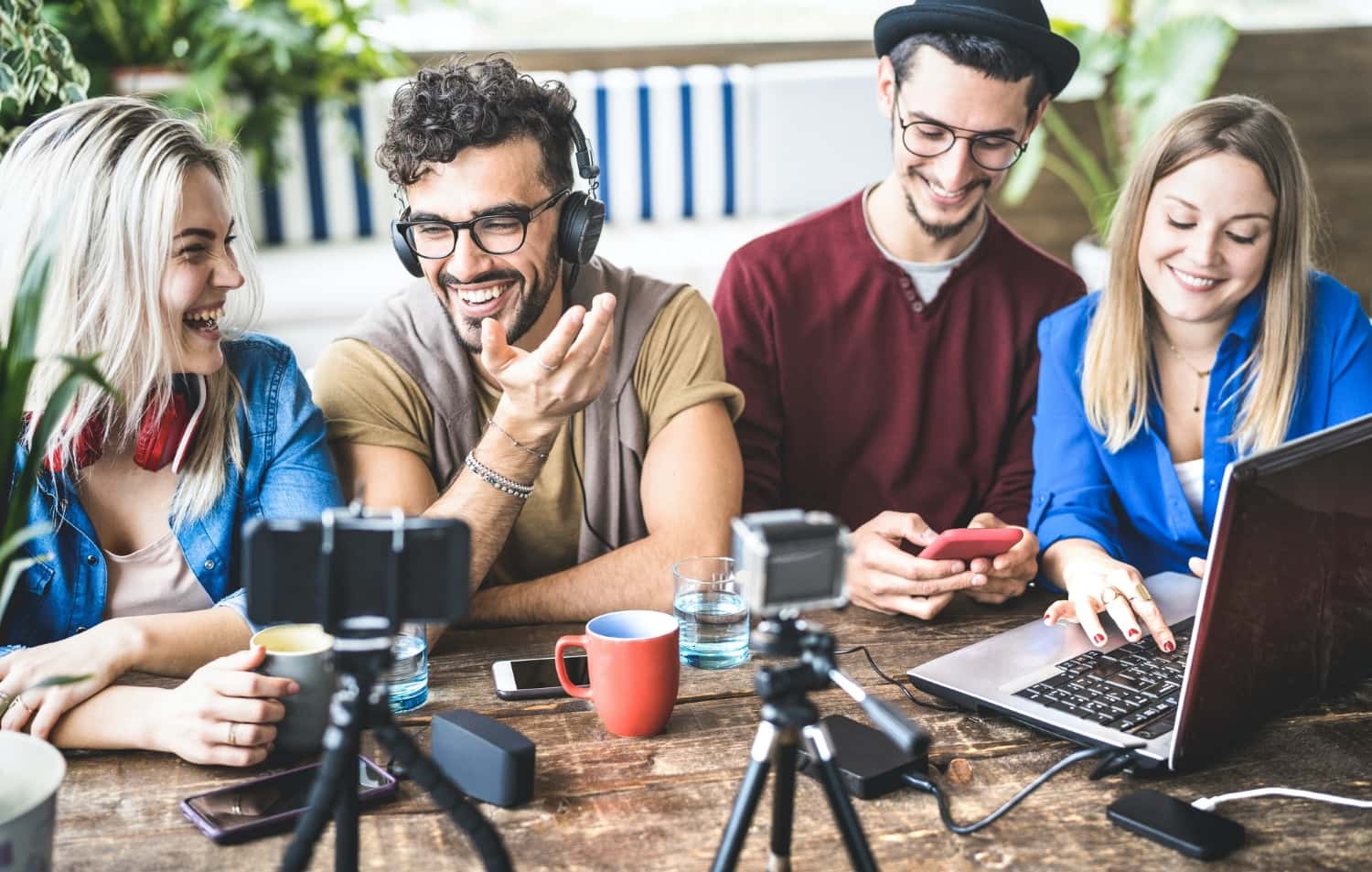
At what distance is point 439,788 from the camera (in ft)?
2.51

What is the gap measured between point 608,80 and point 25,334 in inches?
166

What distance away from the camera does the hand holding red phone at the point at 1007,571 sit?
4.86ft

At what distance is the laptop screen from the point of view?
3.37 feet

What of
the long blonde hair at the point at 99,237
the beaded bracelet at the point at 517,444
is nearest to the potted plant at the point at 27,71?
the long blonde hair at the point at 99,237

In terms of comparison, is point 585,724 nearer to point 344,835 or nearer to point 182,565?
point 344,835

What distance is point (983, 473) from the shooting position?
219 cm

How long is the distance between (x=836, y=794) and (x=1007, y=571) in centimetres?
75

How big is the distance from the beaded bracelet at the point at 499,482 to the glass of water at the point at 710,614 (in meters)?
0.28

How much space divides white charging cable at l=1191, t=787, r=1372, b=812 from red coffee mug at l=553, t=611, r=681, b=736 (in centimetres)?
46

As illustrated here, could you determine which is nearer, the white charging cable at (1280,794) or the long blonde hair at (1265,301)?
the white charging cable at (1280,794)

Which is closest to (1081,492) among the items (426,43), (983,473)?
(983,473)

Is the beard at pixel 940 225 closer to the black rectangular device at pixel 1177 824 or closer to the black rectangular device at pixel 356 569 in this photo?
the black rectangular device at pixel 1177 824

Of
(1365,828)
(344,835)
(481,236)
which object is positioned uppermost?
(481,236)

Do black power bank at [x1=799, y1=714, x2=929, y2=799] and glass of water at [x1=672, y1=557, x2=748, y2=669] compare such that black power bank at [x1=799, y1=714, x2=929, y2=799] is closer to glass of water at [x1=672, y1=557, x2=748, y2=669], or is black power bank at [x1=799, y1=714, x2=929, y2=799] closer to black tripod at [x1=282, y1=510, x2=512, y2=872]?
glass of water at [x1=672, y1=557, x2=748, y2=669]
